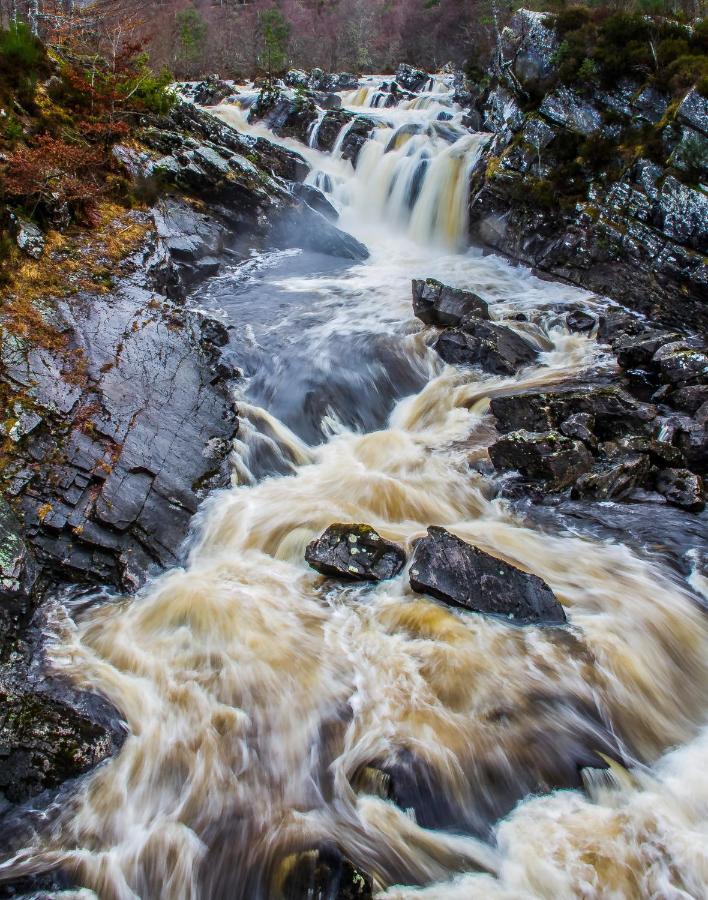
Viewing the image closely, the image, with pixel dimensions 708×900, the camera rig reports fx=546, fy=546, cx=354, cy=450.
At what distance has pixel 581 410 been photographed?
27.5 ft

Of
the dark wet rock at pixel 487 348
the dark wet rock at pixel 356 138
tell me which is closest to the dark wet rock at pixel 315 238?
the dark wet rock at pixel 356 138

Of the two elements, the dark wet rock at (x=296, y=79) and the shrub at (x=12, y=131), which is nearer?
the shrub at (x=12, y=131)

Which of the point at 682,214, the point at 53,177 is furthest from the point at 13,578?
the point at 682,214

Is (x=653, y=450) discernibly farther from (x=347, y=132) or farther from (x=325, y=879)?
(x=347, y=132)

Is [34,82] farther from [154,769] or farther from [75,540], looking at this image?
[154,769]

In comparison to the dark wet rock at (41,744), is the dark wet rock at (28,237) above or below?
above

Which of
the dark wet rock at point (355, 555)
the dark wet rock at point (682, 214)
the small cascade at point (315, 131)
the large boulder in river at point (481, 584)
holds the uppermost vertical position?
the small cascade at point (315, 131)

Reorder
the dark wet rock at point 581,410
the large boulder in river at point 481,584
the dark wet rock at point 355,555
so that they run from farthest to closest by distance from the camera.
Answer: the dark wet rock at point 581,410 → the dark wet rock at point 355,555 → the large boulder in river at point 481,584

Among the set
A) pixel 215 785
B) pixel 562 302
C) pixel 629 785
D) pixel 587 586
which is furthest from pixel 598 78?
pixel 215 785

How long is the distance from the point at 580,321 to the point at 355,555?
894 cm

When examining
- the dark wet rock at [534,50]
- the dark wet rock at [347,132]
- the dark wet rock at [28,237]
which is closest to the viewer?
the dark wet rock at [28,237]

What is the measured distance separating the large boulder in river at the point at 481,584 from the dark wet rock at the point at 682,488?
112 inches

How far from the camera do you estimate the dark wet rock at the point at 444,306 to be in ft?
39.3

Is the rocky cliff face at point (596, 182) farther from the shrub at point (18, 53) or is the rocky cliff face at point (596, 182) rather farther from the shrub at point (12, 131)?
the shrub at point (12, 131)
